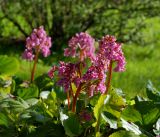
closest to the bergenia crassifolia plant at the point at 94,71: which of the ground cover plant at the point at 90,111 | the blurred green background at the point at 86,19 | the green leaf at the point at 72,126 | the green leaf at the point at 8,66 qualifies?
the ground cover plant at the point at 90,111

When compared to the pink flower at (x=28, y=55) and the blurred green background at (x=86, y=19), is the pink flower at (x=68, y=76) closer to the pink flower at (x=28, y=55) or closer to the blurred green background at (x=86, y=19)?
the pink flower at (x=28, y=55)

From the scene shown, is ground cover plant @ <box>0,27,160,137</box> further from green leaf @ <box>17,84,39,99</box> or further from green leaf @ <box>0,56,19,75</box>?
green leaf @ <box>0,56,19,75</box>

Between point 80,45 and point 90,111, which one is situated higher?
point 80,45

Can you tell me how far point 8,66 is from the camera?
3.69 m

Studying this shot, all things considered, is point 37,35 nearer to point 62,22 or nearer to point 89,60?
point 89,60

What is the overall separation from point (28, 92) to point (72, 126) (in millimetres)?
816

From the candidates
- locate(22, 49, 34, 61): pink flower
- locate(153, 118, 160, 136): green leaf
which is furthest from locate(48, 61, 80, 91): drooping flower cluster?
locate(22, 49, 34, 61): pink flower

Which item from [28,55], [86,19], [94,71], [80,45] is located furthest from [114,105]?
[86,19]

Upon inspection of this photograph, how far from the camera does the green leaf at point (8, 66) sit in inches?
145

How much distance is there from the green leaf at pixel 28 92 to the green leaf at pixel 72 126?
759mm

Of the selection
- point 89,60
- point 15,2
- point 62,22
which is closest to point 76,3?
→ point 62,22

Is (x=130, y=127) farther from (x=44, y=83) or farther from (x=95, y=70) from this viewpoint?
(x=44, y=83)

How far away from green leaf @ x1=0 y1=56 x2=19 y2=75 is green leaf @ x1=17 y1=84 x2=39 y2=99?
388 mm

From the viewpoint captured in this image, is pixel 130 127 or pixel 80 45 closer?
pixel 130 127
